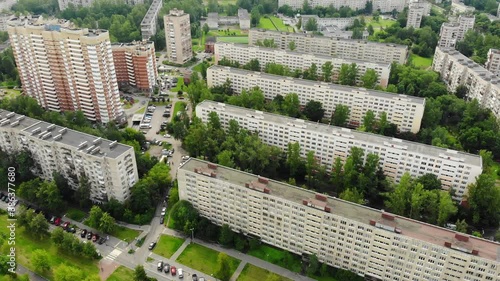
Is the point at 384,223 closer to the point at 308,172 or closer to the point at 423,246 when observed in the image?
the point at 423,246

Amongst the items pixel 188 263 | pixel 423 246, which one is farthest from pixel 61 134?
pixel 423 246

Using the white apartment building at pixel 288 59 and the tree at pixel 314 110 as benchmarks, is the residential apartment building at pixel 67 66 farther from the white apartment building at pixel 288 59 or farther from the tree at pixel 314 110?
the white apartment building at pixel 288 59

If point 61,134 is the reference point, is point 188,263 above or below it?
below

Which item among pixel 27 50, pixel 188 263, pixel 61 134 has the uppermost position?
pixel 27 50

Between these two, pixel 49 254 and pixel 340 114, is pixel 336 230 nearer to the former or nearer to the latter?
pixel 340 114

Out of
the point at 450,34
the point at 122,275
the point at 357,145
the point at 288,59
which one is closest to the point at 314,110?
the point at 357,145

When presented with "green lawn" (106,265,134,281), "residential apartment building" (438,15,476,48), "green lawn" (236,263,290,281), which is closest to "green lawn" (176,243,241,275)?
"green lawn" (236,263,290,281)
